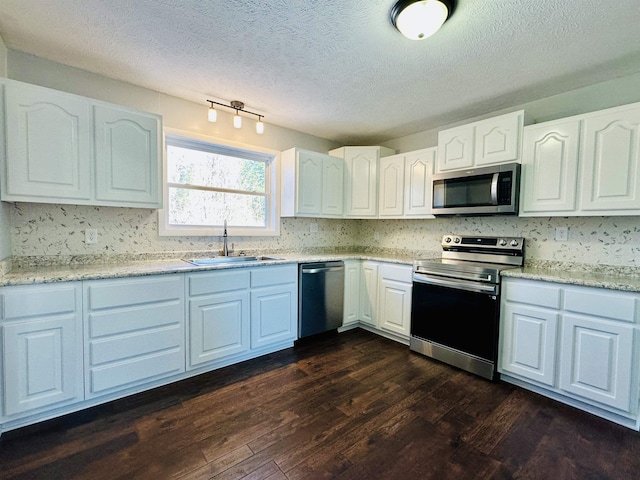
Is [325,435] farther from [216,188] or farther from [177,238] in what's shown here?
[216,188]

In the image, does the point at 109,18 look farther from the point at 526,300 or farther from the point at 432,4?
the point at 526,300

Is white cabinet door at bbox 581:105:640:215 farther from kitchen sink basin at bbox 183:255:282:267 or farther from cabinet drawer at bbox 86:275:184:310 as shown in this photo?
cabinet drawer at bbox 86:275:184:310

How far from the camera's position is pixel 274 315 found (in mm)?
2797

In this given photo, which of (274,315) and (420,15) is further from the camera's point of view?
(274,315)

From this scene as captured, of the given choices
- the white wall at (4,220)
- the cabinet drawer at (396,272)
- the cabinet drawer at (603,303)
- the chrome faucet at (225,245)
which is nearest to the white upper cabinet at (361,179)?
the cabinet drawer at (396,272)

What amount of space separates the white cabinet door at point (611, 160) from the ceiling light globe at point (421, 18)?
1.47 meters

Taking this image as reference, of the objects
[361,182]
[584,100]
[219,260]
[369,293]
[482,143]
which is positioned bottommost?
[369,293]

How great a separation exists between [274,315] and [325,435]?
1.26 metres

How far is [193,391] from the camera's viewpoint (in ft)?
7.08

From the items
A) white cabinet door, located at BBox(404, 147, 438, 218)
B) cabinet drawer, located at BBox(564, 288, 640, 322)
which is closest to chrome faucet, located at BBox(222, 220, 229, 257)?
white cabinet door, located at BBox(404, 147, 438, 218)

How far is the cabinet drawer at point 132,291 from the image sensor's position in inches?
74.7

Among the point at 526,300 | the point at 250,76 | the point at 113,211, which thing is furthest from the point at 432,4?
the point at 113,211

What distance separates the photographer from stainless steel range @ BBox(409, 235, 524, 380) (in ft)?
7.76

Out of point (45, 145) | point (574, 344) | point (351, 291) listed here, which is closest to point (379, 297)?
point (351, 291)
